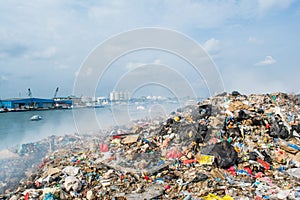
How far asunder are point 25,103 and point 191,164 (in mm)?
41184

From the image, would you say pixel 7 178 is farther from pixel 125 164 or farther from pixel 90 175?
pixel 125 164

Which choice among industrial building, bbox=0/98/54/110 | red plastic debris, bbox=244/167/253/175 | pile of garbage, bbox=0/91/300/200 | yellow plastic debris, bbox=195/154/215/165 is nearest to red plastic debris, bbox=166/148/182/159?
pile of garbage, bbox=0/91/300/200

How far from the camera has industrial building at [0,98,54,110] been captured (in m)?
37.3

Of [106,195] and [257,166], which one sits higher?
[257,166]

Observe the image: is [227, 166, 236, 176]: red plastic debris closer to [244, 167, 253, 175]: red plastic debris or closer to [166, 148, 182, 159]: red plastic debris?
[244, 167, 253, 175]: red plastic debris

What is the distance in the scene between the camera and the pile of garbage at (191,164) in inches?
153

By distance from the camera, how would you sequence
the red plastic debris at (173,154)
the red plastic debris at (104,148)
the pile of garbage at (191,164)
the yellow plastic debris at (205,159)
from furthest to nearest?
1. the red plastic debris at (104,148)
2. the red plastic debris at (173,154)
3. the yellow plastic debris at (205,159)
4. the pile of garbage at (191,164)

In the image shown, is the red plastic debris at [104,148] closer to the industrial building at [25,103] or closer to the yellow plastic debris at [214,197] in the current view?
the yellow plastic debris at [214,197]

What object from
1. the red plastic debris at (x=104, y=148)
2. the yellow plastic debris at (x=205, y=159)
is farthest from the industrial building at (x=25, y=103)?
the yellow plastic debris at (x=205, y=159)

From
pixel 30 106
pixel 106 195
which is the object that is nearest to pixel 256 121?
pixel 106 195

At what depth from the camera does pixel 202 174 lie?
412cm

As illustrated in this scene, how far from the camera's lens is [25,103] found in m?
39.0

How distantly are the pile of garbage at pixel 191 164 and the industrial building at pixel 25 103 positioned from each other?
37.8 metres

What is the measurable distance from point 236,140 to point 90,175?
11.3ft
